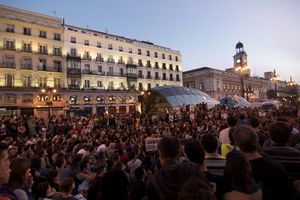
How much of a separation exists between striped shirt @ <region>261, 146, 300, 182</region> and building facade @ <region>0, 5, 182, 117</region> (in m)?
37.7

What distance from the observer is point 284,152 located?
3.38 m

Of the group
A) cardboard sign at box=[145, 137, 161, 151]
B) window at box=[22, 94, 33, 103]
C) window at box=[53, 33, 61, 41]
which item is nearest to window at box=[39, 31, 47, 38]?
window at box=[53, 33, 61, 41]

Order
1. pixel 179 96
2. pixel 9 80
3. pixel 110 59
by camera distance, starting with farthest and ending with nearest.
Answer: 1. pixel 110 59
2. pixel 9 80
3. pixel 179 96

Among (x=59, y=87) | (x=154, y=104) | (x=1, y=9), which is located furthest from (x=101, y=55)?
(x=154, y=104)

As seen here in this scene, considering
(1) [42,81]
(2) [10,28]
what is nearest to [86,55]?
(1) [42,81]

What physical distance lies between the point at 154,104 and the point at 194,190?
113 ft

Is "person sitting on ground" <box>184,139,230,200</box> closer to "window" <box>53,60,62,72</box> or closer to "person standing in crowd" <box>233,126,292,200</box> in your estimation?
"person standing in crowd" <box>233,126,292,200</box>

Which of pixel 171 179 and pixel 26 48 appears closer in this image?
pixel 171 179

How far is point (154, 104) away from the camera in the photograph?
36.2 meters

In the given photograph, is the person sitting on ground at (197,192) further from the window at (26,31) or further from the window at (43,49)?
the window at (43,49)

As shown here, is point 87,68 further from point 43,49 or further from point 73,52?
point 43,49

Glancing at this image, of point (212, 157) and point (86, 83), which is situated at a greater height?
point (86, 83)

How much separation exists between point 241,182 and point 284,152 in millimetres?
1142

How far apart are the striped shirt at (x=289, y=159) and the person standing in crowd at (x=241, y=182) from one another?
0.89 m
